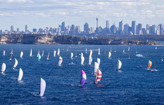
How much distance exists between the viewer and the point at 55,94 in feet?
278

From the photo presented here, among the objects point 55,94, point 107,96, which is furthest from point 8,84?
point 107,96

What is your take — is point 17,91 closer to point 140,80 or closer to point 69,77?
point 69,77

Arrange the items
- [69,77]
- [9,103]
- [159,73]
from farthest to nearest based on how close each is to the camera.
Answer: [159,73]
[69,77]
[9,103]

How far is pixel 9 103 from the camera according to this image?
75.2 meters

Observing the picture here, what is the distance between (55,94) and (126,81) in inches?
1200

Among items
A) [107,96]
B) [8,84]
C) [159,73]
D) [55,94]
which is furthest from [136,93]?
[159,73]

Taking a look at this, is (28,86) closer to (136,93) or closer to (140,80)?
(136,93)

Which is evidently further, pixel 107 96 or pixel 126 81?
pixel 126 81

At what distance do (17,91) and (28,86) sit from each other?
7.33 meters

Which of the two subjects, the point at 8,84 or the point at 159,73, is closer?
the point at 8,84

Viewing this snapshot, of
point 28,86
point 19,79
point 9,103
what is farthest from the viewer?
point 19,79

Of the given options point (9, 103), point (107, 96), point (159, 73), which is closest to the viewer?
point (9, 103)

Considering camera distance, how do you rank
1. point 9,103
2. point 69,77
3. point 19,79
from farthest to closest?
point 69,77 → point 19,79 → point 9,103

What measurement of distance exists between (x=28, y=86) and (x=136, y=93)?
93.8 ft
